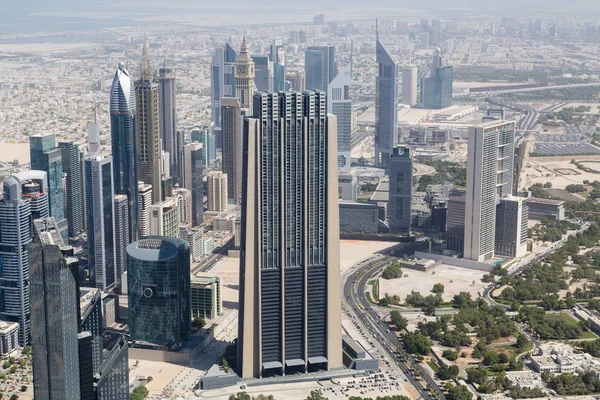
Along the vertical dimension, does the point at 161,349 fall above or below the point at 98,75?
below

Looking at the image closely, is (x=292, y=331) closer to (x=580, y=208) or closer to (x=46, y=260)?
(x=46, y=260)

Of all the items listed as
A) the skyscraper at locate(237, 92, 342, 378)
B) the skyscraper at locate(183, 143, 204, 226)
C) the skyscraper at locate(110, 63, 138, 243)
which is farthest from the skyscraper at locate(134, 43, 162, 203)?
the skyscraper at locate(237, 92, 342, 378)

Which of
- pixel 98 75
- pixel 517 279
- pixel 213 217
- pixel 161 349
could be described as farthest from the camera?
pixel 98 75

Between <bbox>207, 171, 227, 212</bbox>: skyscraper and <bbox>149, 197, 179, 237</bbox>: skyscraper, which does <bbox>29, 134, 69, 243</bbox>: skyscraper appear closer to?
<bbox>149, 197, 179, 237</bbox>: skyscraper

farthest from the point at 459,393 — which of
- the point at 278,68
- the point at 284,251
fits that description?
the point at 278,68

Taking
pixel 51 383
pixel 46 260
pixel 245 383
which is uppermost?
pixel 46 260

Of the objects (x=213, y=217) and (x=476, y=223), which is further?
(x=213, y=217)

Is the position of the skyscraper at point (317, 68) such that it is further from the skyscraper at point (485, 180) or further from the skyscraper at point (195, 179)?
the skyscraper at point (485, 180)

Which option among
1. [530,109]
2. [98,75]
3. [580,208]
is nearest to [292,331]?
[580,208]
